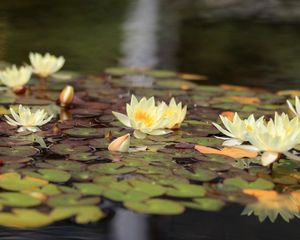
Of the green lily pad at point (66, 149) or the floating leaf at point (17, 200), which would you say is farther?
the green lily pad at point (66, 149)

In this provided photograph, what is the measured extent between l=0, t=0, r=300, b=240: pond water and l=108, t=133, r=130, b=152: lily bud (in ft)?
0.96

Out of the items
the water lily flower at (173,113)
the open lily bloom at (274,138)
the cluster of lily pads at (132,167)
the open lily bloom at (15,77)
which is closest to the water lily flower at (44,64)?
the open lily bloom at (15,77)

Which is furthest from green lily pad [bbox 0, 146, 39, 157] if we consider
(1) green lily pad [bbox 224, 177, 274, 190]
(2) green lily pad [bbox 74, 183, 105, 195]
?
(1) green lily pad [bbox 224, 177, 274, 190]

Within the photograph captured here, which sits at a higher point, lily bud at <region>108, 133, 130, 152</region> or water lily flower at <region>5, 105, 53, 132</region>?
water lily flower at <region>5, 105, 53, 132</region>

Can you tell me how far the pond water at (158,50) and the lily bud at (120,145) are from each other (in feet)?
0.96

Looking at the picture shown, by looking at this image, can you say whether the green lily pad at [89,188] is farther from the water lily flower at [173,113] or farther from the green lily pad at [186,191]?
the water lily flower at [173,113]

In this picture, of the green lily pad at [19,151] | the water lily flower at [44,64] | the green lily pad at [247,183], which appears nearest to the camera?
the green lily pad at [247,183]

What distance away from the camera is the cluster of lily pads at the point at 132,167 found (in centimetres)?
119

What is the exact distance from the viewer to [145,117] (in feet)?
5.24

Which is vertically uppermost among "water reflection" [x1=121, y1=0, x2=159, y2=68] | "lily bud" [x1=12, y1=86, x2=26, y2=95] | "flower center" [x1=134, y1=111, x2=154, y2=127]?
"water reflection" [x1=121, y1=0, x2=159, y2=68]

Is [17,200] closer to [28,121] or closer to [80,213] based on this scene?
[80,213]

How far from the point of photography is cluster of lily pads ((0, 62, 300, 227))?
46.9 inches

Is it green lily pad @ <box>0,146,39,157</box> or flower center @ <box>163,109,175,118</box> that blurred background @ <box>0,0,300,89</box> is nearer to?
flower center @ <box>163,109,175,118</box>

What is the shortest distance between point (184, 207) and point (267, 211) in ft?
0.53
